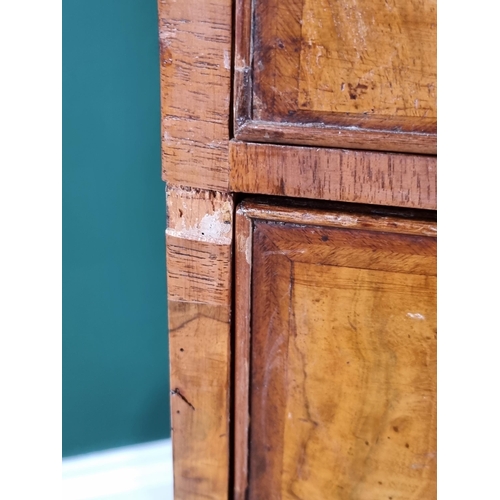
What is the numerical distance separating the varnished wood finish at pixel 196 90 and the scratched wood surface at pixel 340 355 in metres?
0.05

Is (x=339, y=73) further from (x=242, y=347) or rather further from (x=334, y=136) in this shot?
(x=242, y=347)

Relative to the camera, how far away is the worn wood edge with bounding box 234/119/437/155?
0.36 meters

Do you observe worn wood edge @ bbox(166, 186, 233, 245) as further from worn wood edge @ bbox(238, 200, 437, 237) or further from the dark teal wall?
the dark teal wall

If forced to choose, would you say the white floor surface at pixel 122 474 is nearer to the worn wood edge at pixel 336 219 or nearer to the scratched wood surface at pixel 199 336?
the scratched wood surface at pixel 199 336

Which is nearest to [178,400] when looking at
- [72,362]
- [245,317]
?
[245,317]

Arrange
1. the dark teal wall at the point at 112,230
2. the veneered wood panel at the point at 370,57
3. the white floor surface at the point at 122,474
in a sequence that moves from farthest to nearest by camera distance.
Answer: the white floor surface at the point at 122,474 → the dark teal wall at the point at 112,230 → the veneered wood panel at the point at 370,57

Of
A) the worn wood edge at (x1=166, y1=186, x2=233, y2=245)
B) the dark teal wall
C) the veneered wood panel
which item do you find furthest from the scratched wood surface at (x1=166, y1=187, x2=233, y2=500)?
the dark teal wall

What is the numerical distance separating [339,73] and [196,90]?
0.10 meters

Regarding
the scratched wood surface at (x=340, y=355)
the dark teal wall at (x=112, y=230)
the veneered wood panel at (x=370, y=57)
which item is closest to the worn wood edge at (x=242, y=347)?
the scratched wood surface at (x=340, y=355)

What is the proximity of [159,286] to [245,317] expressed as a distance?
30 centimetres

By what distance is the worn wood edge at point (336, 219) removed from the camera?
1.25ft

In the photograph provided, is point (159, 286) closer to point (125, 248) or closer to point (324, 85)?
point (125, 248)

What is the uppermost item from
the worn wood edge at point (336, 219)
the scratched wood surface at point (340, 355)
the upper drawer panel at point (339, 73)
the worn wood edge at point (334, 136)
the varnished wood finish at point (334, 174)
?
the upper drawer panel at point (339, 73)
